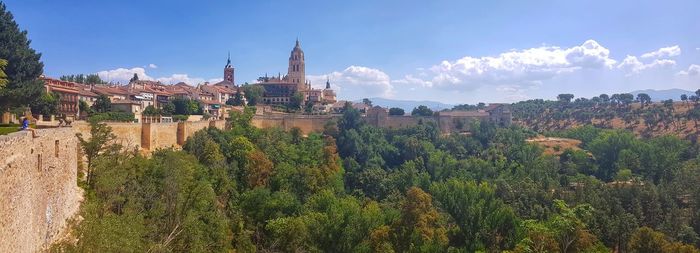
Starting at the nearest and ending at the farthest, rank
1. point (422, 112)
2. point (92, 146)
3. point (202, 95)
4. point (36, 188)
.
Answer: point (36, 188), point (92, 146), point (202, 95), point (422, 112)

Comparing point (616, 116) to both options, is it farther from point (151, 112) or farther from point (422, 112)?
point (151, 112)

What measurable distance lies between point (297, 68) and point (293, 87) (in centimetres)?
646

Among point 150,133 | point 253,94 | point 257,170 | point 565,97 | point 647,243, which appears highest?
point 565,97

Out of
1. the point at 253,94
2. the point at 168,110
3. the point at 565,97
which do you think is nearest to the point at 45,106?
the point at 168,110

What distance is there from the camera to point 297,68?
325ft

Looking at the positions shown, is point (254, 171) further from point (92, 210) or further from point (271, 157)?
point (92, 210)

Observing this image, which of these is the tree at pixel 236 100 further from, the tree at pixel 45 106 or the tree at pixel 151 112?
the tree at pixel 45 106

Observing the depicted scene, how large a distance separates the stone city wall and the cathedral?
234 feet

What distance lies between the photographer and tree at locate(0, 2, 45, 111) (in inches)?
1099

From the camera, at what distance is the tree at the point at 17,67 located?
91.6 ft

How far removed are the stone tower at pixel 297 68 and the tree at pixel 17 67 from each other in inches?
2644

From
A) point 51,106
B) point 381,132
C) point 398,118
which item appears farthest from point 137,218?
point 398,118

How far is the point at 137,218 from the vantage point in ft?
63.9

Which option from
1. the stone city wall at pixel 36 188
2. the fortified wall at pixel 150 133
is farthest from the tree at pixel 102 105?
the stone city wall at pixel 36 188
